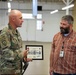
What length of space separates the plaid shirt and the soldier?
725mm

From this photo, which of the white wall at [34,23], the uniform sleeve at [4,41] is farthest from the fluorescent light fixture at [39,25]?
the uniform sleeve at [4,41]

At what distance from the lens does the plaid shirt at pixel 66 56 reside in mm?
3186

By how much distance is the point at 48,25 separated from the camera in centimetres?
2011

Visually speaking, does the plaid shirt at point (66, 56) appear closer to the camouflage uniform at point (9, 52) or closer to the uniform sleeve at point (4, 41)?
the camouflage uniform at point (9, 52)

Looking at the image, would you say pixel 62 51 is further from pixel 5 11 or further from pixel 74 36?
pixel 5 11

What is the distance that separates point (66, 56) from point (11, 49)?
955 mm

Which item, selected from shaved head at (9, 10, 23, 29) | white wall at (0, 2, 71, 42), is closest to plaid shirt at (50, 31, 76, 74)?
shaved head at (9, 10, 23, 29)

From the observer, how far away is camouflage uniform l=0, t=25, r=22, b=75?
255 cm

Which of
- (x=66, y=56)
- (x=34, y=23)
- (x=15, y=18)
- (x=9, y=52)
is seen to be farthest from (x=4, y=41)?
(x=34, y=23)

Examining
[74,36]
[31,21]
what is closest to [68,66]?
[74,36]

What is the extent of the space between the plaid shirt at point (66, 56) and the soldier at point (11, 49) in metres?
0.72

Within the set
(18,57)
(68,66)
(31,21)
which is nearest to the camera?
(18,57)

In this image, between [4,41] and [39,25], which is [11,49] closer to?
[4,41]

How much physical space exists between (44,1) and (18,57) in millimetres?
17860
